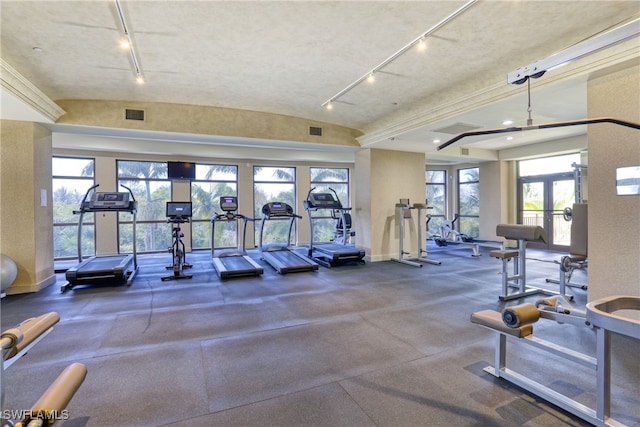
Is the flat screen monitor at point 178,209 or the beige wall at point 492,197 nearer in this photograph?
the flat screen monitor at point 178,209

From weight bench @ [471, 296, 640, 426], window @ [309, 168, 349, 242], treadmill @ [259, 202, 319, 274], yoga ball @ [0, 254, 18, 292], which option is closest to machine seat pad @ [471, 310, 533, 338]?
weight bench @ [471, 296, 640, 426]

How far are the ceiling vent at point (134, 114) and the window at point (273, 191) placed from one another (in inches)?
176

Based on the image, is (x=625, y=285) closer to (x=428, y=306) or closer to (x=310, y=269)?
(x=428, y=306)

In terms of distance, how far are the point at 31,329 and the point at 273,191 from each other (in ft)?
28.3

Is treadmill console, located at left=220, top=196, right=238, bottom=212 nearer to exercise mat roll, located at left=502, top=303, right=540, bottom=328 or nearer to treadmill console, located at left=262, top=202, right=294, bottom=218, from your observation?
treadmill console, located at left=262, top=202, right=294, bottom=218

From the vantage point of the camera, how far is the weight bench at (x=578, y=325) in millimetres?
1870

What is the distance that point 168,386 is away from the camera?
2412mm

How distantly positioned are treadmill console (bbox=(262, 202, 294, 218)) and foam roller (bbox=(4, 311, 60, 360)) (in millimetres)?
5726

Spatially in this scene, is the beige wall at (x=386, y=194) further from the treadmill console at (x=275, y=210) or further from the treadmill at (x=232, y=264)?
the treadmill at (x=232, y=264)

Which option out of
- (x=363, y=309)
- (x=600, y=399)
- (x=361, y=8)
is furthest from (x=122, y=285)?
(x=600, y=399)

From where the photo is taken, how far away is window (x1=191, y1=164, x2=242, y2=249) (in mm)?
9344

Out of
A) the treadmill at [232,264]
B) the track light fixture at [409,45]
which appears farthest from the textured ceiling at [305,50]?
the treadmill at [232,264]

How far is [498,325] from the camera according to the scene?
2.38 metres

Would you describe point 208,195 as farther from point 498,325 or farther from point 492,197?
point 492,197
